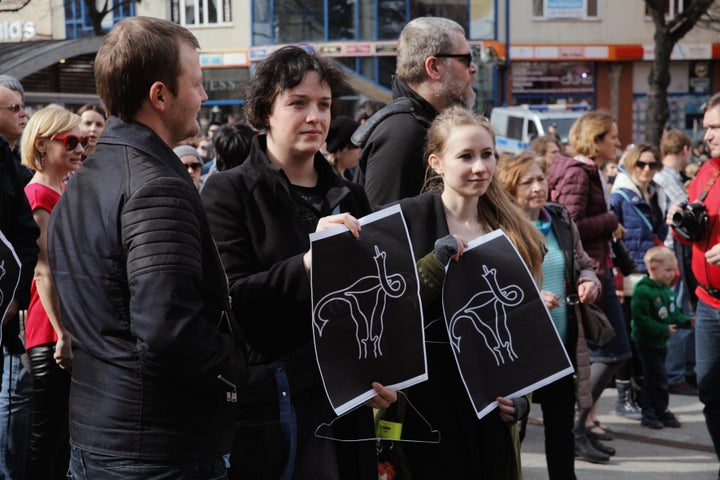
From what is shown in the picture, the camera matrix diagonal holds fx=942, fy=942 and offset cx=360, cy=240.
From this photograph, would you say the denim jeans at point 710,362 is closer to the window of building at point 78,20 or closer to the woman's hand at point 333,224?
the woman's hand at point 333,224

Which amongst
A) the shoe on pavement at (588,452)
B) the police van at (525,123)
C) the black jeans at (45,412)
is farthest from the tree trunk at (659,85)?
the black jeans at (45,412)

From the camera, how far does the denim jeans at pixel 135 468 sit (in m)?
2.39

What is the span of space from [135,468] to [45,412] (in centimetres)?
244

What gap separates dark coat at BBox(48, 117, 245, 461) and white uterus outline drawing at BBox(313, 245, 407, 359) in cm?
65

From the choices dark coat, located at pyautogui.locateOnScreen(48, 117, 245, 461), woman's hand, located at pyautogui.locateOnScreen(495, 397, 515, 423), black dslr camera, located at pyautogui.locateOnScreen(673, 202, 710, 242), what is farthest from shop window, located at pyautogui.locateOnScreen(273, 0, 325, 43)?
dark coat, located at pyautogui.locateOnScreen(48, 117, 245, 461)

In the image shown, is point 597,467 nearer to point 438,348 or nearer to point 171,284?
point 438,348

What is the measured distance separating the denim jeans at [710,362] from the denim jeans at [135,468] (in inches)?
143

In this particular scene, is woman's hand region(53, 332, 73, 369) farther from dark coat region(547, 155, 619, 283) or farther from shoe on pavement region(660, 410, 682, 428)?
shoe on pavement region(660, 410, 682, 428)

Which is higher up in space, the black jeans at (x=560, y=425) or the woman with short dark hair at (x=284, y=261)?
the woman with short dark hair at (x=284, y=261)

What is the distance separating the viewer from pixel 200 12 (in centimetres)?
3503

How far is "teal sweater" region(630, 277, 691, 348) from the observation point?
23.7ft

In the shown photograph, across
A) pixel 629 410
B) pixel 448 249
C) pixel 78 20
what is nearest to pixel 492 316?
pixel 448 249

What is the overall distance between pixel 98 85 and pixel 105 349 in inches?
28.8

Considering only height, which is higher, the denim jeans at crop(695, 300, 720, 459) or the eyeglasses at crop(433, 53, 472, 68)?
the eyeglasses at crop(433, 53, 472, 68)
